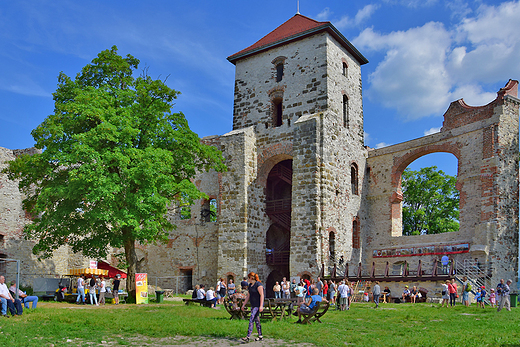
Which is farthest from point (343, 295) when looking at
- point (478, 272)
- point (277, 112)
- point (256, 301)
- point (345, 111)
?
point (277, 112)

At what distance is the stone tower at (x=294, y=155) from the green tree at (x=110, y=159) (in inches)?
198

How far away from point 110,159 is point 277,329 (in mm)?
9620

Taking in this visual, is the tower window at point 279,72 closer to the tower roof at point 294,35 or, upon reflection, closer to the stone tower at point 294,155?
the stone tower at point 294,155

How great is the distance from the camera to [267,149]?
998 inches

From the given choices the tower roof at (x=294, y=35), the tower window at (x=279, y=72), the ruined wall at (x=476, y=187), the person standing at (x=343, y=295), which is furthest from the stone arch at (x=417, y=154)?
the person standing at (x=343, y=295)

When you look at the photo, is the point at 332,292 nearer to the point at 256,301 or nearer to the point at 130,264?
the point at 130,264

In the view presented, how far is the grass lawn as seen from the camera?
28.9 feet

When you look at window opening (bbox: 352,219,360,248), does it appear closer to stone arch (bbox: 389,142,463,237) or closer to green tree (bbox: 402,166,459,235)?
stone arch (bbox: 389,142,463,237)

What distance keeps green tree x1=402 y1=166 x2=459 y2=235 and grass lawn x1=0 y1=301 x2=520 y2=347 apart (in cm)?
2303

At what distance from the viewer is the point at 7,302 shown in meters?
11.8

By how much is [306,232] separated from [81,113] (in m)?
11.1

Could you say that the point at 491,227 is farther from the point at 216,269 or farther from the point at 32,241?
the point at 32,241

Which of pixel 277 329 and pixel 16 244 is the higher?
pixel 16 244

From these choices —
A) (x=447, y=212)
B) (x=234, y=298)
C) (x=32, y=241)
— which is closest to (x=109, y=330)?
(x=234, y=298)
